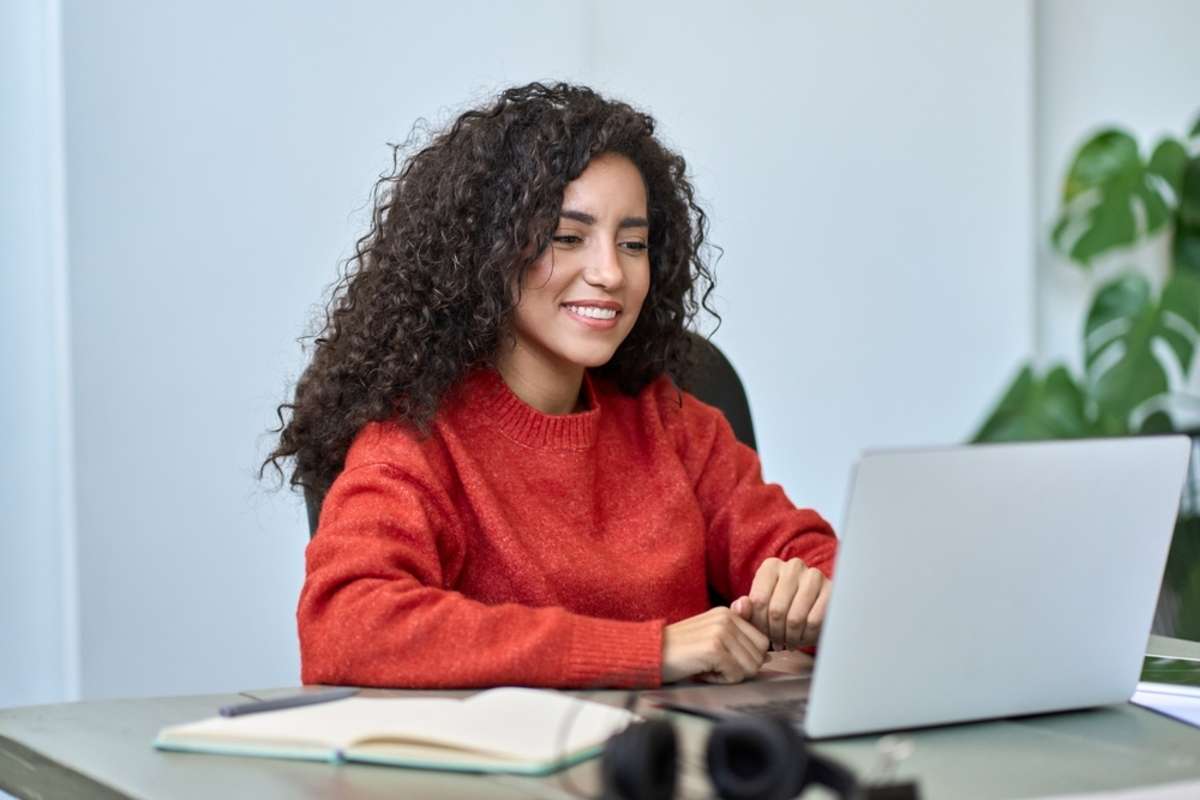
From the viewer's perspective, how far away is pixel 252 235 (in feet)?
8.69

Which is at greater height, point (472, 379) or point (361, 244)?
point (361, 244)

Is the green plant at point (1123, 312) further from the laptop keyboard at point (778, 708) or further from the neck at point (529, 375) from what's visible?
the laptop keyboard at point (778, 708)

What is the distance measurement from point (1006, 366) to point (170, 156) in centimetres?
203

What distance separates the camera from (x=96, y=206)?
8.12 ft

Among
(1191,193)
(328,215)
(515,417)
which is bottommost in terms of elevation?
(515,417)

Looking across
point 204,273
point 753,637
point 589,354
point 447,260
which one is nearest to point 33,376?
point 204,273

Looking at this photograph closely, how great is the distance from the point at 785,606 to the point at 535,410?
370 mm

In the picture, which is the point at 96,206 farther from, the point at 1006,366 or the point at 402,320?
the point at 1006,366

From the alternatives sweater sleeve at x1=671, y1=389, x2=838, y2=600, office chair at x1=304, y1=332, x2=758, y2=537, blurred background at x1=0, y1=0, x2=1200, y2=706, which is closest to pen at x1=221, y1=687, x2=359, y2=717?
sweater sleeve at x1=671, y1=389, x2=838, y2=600

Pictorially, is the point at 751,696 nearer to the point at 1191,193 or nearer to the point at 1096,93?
the point at 1191,193

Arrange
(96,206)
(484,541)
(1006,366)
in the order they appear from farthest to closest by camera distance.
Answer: (1006,366) → (96,206) → (484,541)

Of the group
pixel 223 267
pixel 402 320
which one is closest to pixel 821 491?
pixel 223 267

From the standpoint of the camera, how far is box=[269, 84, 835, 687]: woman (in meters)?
1.57

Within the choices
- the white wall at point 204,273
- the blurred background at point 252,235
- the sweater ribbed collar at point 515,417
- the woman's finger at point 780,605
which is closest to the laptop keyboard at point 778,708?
the woman's finger at point 780,605
